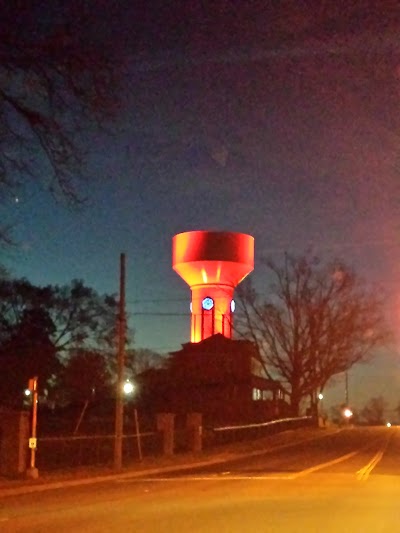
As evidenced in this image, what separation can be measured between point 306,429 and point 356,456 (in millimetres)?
34995

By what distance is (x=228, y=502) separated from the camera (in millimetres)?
21500

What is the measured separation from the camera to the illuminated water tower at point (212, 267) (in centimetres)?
7794

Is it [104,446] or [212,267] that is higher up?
A: [212,267]

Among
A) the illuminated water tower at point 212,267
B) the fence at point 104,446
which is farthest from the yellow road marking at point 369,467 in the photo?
the illuminated water tower at point 212,267

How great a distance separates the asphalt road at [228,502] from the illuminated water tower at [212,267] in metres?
41.4

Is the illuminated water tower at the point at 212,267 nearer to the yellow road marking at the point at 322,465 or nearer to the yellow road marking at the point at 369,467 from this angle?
the yellow road marking at the point at 369,467

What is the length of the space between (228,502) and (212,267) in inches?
2262

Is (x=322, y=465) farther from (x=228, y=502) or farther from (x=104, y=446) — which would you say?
(x=228, y=502)

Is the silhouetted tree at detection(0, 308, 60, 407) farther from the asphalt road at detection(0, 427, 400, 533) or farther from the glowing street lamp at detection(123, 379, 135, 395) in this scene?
the asphalt road at detection(0, 427, 400, 533)

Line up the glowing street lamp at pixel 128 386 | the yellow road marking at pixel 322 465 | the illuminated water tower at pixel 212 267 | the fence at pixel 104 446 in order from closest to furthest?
the yellow road marking at pixel 322 465, the fence at pixel 104 446, the glowing street lamp at pixel 128 386, the illuminated water tower at pixel 212 267

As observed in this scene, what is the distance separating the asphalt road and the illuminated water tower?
4135 cm

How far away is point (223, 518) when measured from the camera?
1808cm

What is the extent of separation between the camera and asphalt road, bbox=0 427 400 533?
16.8 m

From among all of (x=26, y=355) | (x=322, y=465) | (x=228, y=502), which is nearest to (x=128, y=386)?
(x=26, y=355)
